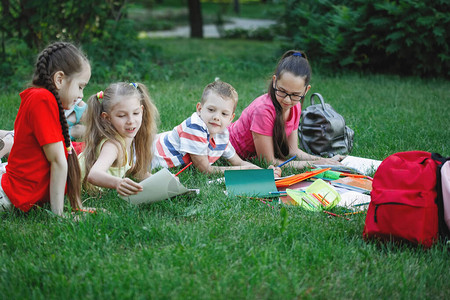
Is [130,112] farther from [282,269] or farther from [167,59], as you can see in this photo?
[167,59]

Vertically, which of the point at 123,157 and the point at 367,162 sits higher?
the point at 123,157

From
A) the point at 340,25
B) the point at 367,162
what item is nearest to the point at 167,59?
the point at 340,25

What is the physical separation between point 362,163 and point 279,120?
789 millimetres

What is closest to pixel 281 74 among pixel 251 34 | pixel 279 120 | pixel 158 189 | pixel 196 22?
pixel 279 120

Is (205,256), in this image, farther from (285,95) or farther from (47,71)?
(285,95)

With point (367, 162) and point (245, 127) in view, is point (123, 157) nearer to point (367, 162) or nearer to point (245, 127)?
point (245, 127)

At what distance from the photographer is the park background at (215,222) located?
224 centimetres

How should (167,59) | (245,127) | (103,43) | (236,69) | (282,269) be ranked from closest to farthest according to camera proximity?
(282,269), (245,127), (103,43), (236,69), (167,59)

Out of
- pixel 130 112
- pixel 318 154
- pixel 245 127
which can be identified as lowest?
pixel 318 154

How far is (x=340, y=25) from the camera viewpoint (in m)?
8.47

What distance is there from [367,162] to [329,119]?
23.2 inches

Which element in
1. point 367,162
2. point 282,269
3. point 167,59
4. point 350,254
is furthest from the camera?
point 167,59

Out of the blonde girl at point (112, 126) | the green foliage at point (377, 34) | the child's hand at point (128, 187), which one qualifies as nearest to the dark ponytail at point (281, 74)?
the blonde girl at point (112, 126)

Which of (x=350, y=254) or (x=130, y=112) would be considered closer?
(x=350, y=254)
